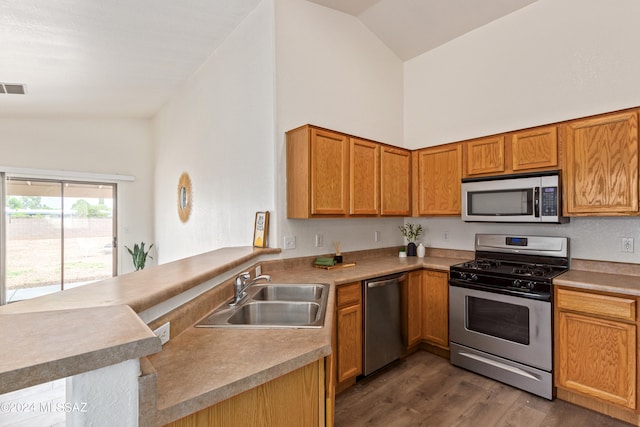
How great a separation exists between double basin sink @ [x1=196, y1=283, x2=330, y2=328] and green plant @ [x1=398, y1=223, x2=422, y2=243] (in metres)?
2.07

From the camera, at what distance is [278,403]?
1093 millimetres

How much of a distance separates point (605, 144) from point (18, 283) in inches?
308

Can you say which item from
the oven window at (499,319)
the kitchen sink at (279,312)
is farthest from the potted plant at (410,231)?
the kitchen sink at (279,312)

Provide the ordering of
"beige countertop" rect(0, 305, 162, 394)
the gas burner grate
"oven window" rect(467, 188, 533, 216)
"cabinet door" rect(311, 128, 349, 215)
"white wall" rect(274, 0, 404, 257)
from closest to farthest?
1. "beige countertop" rect(0, 305, 162, 394)
2. the gas burner grate
3. "cabinet door" rect(311, 128, 349, 215)
4. "oven window" rect(467, 188, 533, 216)
5. "white wall" rect(274, 0, 404, 257)

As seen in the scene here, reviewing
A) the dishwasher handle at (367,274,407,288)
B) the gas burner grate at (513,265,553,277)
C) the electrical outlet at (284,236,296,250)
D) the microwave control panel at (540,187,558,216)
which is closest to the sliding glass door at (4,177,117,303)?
the electrical outlet at (284,236,296,250)

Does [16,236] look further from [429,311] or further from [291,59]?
[429,311]

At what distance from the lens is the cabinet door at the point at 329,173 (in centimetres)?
262

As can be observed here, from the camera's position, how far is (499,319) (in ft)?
8.45

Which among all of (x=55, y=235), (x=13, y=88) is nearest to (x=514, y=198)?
(x=13, y=88)

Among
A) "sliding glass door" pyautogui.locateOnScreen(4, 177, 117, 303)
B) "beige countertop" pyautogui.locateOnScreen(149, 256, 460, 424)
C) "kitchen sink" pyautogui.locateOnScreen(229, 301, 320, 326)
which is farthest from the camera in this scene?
"sliding glass door" pyautogui.locateOnScreen(4, 177, 117, 303)

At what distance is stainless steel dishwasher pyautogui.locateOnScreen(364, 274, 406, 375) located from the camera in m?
2.55

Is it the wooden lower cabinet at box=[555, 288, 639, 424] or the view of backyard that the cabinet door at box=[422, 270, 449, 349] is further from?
the view of backyard

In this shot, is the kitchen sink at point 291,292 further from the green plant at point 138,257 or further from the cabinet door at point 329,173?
the green plant at point 138,257

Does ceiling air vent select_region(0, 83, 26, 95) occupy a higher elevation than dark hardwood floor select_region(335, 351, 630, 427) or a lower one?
higher
